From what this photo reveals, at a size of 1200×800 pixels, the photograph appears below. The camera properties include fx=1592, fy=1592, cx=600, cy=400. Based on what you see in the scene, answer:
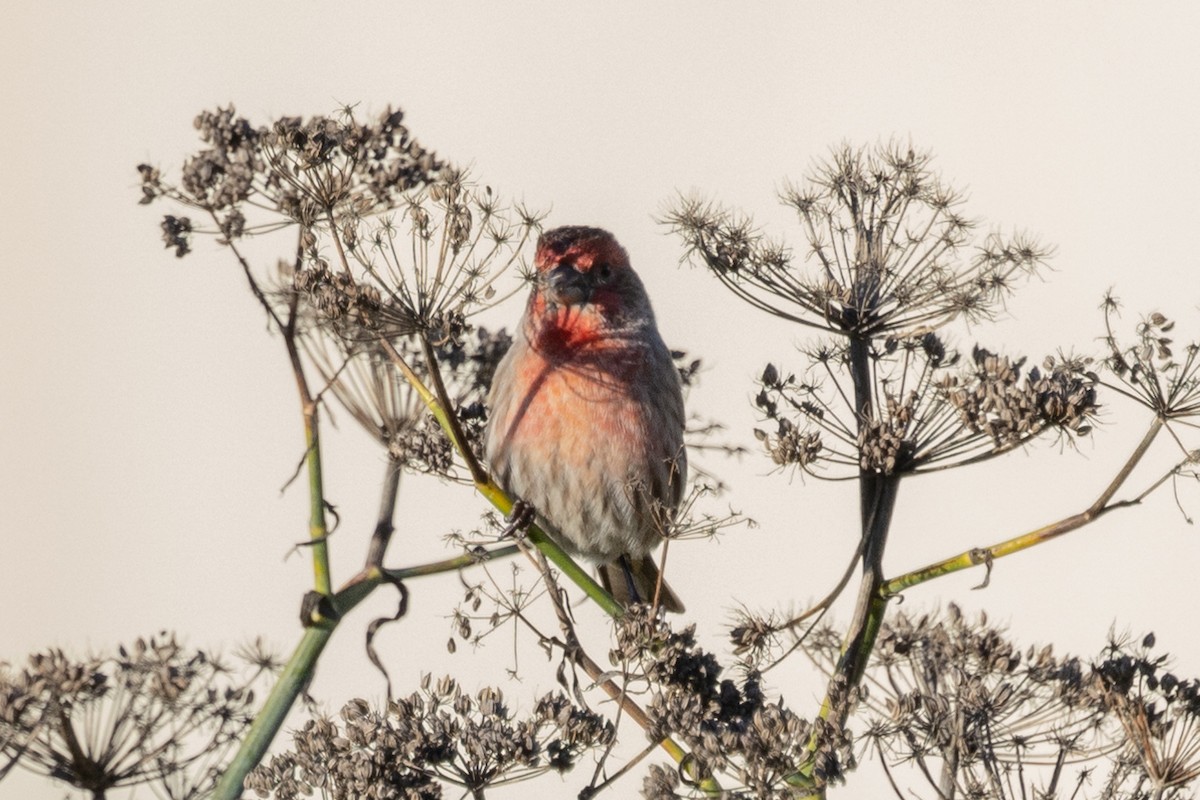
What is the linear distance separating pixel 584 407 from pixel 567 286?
1.33 ft

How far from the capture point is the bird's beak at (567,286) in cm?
511

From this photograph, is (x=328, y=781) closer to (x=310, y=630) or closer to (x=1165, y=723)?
(x=310, y=630)

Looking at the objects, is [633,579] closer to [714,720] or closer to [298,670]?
[298,670]

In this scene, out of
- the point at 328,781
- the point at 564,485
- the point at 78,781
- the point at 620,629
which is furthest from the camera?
the point at 564,485

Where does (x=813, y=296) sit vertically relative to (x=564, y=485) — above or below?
below

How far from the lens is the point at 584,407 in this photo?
5.23m

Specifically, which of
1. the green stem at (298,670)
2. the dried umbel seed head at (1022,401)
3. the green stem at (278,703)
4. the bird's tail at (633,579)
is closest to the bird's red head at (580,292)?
the bird's tail at (633,579)

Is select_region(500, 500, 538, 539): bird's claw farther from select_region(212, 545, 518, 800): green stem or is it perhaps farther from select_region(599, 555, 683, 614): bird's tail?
select_region(599, 555, 683, 614): bird's tail

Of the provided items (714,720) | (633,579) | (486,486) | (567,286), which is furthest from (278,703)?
(633,579)

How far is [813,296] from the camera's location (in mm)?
3838

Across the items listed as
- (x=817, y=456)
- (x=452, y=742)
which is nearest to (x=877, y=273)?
(x=817, y=456)

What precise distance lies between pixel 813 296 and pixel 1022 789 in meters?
1.23

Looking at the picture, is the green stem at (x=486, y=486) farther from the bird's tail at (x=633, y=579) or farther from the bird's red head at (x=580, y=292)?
the bird's tail at (x=633, y=579)

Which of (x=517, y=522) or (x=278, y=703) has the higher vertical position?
(x=517, y=522)
